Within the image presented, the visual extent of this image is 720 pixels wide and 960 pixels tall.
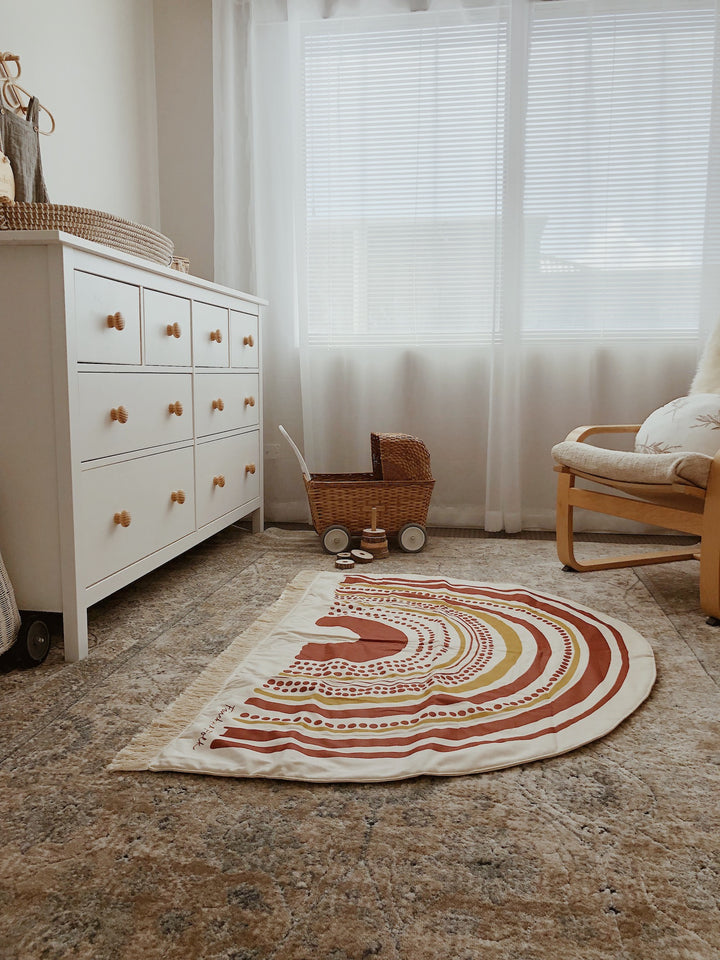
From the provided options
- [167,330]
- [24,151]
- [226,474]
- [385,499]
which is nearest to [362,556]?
[385,499]

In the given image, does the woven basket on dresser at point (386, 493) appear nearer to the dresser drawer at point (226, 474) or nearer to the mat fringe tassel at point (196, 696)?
the dresser drawer at point (226, 474)

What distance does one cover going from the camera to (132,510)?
1936 mm

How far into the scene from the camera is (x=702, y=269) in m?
2.93

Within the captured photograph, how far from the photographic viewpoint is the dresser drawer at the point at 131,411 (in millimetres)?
1718

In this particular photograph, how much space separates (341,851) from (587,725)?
571mm

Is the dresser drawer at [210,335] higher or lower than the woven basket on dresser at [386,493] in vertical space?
higher

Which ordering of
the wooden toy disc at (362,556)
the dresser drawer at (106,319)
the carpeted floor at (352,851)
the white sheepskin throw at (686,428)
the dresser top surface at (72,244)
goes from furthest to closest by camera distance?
the wooden toy disc at (362,556)
the white sheepskin throw at (686,428)
the dresser drawer at (106,319)
the dresser top surface at (72,244)
the carpeted floor at (352,851)

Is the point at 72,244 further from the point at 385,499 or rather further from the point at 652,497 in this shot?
the point at 652,497

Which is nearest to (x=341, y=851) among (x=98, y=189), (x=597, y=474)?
(x=597, y=474)

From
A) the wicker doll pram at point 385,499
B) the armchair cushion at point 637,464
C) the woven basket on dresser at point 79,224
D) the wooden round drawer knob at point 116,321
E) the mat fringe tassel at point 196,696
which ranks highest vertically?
the woven basket on dresser at point 79,224

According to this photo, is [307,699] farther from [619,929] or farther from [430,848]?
[619,929]

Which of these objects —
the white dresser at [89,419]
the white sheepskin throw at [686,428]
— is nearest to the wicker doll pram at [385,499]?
the white dresser at [89,419]

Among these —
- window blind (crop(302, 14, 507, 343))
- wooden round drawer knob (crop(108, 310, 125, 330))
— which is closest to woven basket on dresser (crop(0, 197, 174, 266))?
wooden round drawer knob (crop(108, 310, 125, 330))

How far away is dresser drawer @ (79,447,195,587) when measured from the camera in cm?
173
